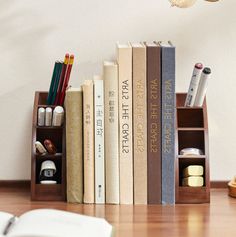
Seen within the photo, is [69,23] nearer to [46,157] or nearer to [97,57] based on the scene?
[97,57]

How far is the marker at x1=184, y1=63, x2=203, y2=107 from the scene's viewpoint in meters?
1.49

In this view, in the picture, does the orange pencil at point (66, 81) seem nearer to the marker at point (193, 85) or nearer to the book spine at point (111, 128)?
the book spine at point (111, 128)

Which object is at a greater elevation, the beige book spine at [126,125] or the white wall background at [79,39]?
the white wall background at [79,39]

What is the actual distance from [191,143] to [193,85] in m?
0.12

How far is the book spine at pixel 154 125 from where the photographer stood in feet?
4.73

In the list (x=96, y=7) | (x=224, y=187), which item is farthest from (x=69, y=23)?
(x=224, y=187)

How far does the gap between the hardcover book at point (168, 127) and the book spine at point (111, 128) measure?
9 centimetres

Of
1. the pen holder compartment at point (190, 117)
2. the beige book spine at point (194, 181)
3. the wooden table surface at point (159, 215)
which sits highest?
the pen holder compartment at point (190, 117)

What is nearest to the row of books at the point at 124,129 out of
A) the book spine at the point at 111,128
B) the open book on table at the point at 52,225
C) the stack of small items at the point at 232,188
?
the book spine at the point at 111,128

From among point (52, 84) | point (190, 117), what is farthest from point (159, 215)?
point (52, 84)

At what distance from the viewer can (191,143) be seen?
1.52 m

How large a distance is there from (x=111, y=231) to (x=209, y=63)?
1.86 ft

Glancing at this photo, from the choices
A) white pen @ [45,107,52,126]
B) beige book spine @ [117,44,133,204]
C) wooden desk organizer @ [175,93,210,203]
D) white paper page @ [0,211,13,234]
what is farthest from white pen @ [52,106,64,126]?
white paper page @ [0,211,13,234]

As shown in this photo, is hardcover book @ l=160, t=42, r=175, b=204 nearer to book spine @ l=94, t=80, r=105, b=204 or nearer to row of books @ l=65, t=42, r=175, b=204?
row of books @ l=65, t=42, r=175, b=204
